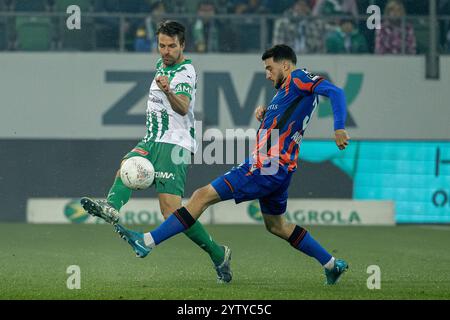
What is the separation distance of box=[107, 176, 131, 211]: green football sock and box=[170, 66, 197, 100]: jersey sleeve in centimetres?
82

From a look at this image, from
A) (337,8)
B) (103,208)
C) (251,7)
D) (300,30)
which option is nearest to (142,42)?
(251,7)

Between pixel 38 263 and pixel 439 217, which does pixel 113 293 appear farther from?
pixel 439 217

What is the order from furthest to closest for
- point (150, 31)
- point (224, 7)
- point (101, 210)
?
point (224, 7) → point (150, 31) → point (101, 210)

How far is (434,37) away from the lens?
1723 cm

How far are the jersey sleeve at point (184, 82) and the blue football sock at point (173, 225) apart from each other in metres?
0.95

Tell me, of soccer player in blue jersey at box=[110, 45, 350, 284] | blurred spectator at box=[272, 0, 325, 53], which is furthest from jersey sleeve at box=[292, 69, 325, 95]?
blurred spectator at box=[272, 0, 325, 53]

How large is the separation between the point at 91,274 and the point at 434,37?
30.9 ft

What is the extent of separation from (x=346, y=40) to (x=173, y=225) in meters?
9.60

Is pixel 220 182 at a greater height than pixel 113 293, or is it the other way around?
pixel 220 182

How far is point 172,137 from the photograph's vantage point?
8.94 m

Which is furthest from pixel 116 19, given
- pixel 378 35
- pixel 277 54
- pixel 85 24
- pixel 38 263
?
pixel 277 54

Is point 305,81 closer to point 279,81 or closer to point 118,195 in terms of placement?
point 279,81

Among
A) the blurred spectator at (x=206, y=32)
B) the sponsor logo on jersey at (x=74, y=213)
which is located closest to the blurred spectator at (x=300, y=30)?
the blurred spectator at (x=206, y=32)

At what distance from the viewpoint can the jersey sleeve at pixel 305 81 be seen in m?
8.38
